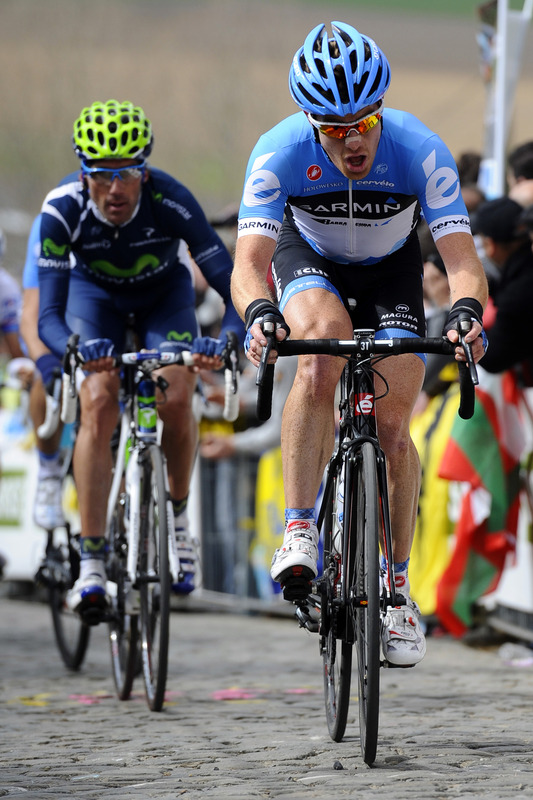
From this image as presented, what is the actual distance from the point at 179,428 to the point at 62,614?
2299 millimetres

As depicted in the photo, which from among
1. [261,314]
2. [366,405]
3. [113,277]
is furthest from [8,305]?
[261,314]

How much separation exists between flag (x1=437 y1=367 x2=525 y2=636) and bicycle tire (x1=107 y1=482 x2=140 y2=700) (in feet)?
7.81

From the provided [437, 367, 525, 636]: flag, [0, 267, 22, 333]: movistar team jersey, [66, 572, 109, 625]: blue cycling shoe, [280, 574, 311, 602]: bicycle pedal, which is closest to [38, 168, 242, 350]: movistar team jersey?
[66, 572, 109, 625]: blue cycling shoe

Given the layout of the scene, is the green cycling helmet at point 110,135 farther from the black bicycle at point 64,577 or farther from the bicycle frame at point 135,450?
the black bicycle at point 64,577

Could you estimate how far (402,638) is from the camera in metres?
4.76

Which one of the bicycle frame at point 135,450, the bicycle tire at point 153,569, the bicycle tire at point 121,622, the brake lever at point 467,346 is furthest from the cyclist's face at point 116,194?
the brake lever at point 467,346

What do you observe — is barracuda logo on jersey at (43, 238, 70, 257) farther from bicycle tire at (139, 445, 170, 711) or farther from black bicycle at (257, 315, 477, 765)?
black bicycle at (257, 315, 477, 765)

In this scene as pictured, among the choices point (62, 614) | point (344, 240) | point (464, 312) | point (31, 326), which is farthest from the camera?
point (62, 614)

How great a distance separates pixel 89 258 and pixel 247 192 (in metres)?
2.10

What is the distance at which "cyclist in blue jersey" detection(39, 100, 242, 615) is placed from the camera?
6.67 metres

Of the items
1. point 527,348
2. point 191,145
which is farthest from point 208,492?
point 191,145

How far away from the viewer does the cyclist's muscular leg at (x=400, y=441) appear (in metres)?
5.04

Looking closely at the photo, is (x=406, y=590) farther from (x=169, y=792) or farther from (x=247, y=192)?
(x=247, y=192)

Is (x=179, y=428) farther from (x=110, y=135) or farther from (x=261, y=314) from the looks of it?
(x=261, y=314)
